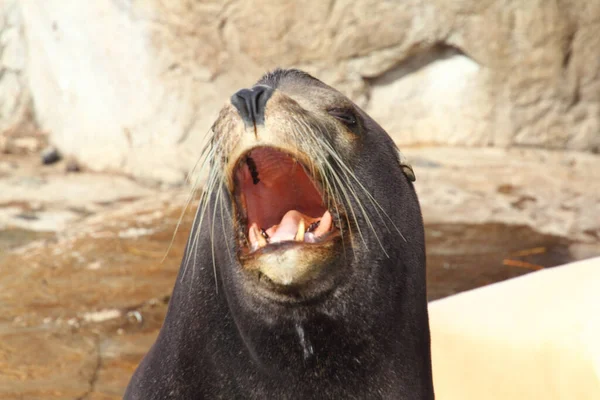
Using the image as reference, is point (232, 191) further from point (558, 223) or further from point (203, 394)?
point (558, 223)

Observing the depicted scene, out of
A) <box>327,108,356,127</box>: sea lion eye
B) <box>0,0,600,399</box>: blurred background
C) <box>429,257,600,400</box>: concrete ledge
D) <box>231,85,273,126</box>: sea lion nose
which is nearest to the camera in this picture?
<box>231,85,273,126</box>: sea lion nose

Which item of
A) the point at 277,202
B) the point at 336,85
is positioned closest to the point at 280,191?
the point at 277,202

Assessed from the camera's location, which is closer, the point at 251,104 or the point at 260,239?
the point at 251,104

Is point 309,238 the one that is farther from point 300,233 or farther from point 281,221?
point 281,221

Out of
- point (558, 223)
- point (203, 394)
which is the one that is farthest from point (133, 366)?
point (558, 223)

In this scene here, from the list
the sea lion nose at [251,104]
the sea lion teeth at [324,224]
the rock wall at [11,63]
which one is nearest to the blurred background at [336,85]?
the rock wall at [11,63]

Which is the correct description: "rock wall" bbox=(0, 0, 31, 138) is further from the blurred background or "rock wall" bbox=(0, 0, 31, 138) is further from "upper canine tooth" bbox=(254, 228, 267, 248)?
"upper canine tooth" bbox=(254, 228, 267, 248)

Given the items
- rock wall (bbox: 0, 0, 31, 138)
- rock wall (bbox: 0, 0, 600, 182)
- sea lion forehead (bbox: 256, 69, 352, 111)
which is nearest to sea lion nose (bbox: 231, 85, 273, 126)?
sea lion forehead (bbox: 256, 69, 352, 111)

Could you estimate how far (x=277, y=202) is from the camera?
2352 mm

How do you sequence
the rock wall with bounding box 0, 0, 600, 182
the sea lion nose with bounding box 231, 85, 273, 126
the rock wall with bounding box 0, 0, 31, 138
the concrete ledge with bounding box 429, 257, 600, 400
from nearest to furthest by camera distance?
1. the sea lion nose with bounding box 231, 85, 273, 126
2. the concrete ledge with bounding box 429, 257, 600, 400
3. the rock wall with bounding box 0, 0, 600, 182
4. the rock wall with bounding box 0, 0, 31, 138

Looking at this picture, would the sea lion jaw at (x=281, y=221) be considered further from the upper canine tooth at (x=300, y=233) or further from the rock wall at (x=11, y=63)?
the rock wall at (x=11, y=63)

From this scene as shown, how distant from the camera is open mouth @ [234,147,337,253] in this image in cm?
Result: 222

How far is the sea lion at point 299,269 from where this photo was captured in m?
2.16

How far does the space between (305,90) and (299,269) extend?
677mm
